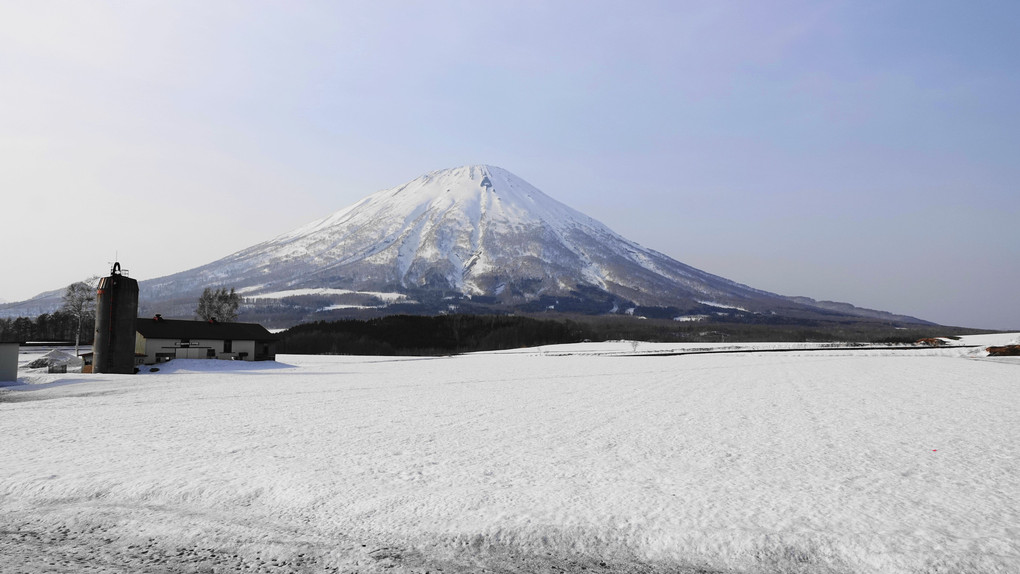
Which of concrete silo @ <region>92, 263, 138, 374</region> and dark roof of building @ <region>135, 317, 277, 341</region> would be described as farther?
dark roof of building @ <region>135, 317, 277, 341</region>

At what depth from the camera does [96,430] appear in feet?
59.6

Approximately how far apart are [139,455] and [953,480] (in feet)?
58.6

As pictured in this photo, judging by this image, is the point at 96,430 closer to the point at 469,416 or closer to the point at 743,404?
the point at 469,416

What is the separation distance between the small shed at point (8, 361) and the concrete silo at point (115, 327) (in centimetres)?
1038

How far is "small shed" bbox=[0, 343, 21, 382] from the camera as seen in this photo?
3919 centimetres

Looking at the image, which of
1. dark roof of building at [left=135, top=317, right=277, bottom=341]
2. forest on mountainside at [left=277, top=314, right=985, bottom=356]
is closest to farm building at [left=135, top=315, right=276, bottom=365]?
dark roof of building at [left=135, top=317, right=277, bottom=341]

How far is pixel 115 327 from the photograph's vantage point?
50.8 meters

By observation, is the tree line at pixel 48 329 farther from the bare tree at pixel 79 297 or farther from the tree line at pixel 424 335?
the tree line at pixel 424 335

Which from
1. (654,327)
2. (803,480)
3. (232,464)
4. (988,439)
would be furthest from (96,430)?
(654,327)

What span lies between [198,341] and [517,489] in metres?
59.2

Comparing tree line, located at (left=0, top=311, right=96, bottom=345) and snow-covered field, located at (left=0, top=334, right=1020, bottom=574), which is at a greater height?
tree line, located at (left=0, top=311, right=96, bottom=345)

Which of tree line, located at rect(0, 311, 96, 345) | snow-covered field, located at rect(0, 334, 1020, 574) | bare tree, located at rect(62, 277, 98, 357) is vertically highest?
bare tree, located at rect(62, 277, 98, 357)

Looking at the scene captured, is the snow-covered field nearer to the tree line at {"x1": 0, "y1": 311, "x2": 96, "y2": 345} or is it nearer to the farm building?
the farm building

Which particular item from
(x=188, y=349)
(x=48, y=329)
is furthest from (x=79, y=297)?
(x=188, y=349)
